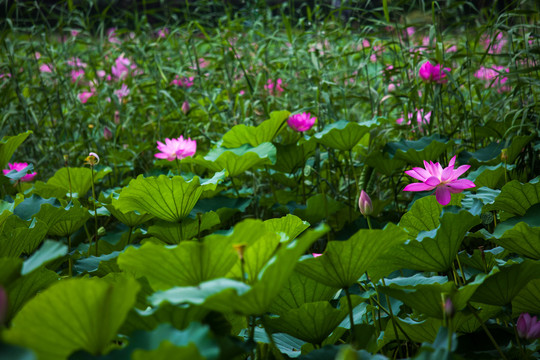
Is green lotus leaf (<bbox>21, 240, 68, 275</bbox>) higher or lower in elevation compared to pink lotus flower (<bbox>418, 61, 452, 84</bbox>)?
higher

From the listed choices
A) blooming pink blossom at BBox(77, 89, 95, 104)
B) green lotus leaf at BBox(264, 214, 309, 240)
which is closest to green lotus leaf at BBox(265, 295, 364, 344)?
green lotus leaf at BBox(264, 214, 309, 240)

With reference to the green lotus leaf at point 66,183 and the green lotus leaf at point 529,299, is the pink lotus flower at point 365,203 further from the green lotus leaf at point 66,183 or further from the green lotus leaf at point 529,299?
the green lotus leaf at point 66,183

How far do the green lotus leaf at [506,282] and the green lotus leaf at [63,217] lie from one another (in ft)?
2.86

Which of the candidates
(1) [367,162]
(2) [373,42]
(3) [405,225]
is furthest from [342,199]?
(3) [405,225]

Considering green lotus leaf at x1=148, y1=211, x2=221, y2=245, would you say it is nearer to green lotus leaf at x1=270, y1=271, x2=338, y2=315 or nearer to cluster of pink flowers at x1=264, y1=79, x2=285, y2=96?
green lotus leaf at x1=270, y1=271, x2=338, y2=315

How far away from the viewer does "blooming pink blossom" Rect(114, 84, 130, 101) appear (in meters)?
2.40

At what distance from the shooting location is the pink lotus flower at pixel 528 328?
79 cm

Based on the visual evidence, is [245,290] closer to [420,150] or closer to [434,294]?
[434,294]

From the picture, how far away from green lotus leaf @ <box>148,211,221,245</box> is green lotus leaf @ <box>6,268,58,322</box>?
34cm

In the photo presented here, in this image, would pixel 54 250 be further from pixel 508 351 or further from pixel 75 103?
pixel 75 103

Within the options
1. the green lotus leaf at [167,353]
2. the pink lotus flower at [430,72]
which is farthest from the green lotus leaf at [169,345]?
the pink lotus flower at [430,72]

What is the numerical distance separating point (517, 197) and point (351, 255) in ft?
1.63

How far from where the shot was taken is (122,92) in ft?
7.96

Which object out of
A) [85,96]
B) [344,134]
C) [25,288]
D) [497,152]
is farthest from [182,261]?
[85,96]
